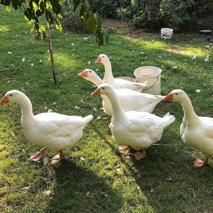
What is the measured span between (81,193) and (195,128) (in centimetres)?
149

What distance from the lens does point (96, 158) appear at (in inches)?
194

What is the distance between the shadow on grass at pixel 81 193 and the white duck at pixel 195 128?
1.07 m

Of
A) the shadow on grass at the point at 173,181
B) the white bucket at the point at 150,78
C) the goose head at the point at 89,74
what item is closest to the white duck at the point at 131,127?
the shadow on grass at the point at 173,181

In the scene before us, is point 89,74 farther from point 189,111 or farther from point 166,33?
point 166,33

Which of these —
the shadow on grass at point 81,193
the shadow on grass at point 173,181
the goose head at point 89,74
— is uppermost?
the goose head at point 89,74

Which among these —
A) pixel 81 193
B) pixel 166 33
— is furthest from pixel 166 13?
pixel 81 193

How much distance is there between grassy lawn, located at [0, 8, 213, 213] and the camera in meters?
4.21

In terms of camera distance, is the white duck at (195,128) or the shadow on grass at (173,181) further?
the white duck at (195,128)

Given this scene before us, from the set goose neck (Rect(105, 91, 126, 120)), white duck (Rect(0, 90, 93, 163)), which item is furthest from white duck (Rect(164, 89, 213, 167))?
white duck (Rect(0, 90, 93, 163))

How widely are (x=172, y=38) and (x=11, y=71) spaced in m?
4.17

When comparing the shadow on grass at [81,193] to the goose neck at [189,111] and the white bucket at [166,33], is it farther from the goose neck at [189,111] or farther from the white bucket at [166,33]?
the white bucket at [166,33]

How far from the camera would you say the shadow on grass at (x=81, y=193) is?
4137mm

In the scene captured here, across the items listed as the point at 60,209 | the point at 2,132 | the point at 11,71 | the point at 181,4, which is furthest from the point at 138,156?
the point at 181,4

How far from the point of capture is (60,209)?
4121mm
